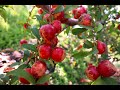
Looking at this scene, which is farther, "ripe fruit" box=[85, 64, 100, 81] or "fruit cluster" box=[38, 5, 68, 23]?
"fruit cluster" box=[38, 5, 68, 23]

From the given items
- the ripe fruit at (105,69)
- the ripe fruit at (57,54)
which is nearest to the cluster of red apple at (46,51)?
the ripe fruit at (57,54)

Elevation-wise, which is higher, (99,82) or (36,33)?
(36,33)

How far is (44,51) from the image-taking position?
809 millimetres

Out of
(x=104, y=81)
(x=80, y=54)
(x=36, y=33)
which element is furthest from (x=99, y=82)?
(x=36, y=33)

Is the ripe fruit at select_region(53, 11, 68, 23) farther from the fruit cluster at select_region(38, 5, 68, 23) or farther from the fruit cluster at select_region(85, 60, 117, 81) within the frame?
the fruit cluster at select_region(85, 60, 117, 81)

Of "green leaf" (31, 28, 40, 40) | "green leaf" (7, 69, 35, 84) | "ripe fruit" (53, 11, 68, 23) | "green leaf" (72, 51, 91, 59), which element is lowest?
"green leaf" (7, 69, 35, 84)

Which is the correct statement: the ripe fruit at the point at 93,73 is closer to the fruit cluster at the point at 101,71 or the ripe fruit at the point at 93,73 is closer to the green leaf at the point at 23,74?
the fruit cluster at the point at 101,71

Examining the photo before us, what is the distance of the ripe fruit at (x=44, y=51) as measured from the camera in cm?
82

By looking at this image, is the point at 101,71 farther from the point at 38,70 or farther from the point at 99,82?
the point at 38,70

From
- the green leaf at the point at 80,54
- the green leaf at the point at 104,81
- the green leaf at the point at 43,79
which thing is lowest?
the green leaf at the point at 104,81

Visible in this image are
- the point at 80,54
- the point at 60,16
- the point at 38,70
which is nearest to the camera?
the point at 38,70

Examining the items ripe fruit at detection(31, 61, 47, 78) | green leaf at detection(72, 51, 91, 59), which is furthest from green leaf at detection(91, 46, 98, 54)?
ripe fruit at detection(31, 61, 47, 78)

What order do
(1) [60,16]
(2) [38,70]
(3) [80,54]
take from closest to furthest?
1. (2) [38,70]
2. (3) [80,54]
3. (1) [60,16]

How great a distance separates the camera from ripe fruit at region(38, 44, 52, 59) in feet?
2.68
